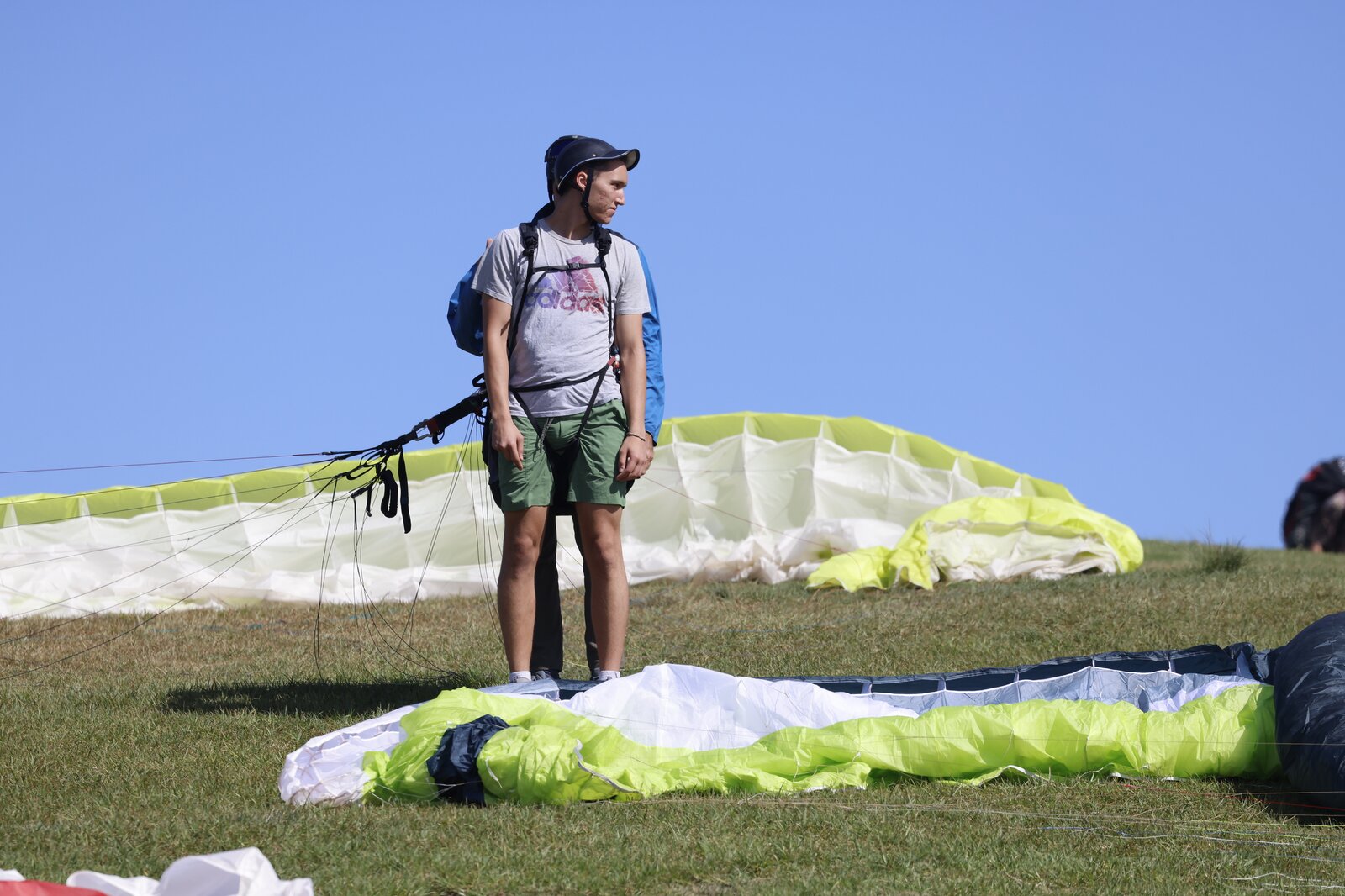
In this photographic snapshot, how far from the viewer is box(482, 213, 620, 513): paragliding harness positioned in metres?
4.41

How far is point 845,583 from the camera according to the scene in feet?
26.0

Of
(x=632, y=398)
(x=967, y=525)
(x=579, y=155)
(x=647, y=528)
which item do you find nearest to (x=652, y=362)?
(x=632, y=398)

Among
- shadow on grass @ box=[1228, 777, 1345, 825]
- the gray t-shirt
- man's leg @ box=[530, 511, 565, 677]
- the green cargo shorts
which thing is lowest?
shadow on grass @ box=[1228, 777, 1345, 825]

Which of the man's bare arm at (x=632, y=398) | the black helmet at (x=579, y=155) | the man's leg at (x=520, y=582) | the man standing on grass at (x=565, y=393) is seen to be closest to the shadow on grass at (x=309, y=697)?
the man's leg at (x=520, y=582)

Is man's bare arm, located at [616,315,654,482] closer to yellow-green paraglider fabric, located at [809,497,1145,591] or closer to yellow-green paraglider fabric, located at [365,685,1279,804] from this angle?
yellow-green paraglider fabric, located at [365,685,1279,804]

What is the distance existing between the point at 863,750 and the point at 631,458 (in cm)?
124

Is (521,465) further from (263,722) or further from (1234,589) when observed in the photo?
(1234,589)

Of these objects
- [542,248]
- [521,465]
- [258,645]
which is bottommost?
[258,645]

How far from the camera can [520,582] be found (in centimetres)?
436

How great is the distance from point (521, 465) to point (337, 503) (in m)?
5.88

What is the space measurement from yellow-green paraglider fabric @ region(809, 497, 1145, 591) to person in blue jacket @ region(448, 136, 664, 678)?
3.36m

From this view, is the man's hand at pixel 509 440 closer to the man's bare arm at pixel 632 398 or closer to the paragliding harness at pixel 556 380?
the paragliding harness at pixel 556 380

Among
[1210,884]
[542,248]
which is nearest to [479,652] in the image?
[542,248]

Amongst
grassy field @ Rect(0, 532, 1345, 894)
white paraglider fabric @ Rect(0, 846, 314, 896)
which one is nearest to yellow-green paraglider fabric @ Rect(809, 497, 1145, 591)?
grassy field @ Rect(0, 532, 1345, 894)
